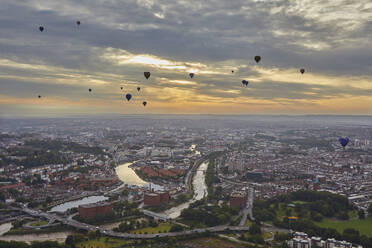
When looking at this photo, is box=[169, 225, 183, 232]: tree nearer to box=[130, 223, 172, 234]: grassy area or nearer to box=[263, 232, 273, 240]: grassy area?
box=[130, 223, 172, 234]: grassy area

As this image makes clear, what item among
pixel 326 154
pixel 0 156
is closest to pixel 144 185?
pixel 0 156

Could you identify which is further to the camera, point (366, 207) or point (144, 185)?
point (144, 185)

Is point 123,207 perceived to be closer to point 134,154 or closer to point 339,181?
point 339,181

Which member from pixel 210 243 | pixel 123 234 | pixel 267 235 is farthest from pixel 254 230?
pixel 123 234

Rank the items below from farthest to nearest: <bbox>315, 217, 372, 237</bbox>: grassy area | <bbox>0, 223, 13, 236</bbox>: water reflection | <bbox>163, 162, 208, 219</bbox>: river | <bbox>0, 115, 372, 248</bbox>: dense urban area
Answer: <bbox>163, 162, 208, 219</bbox>: river < <bbox>0, 223, 13, 236</bbox>: water reflection < <bbox>315, 217, 372, 237</bbox>: grassy area < <bbox>0, 115, 372, 248</bbox>: dense urban area

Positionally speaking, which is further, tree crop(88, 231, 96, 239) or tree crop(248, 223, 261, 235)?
tree crop(248, 223, 261, 235)

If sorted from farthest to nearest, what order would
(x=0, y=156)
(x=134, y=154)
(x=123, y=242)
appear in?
(x=134, y=154) → (x=0, y=156) → (x=123, y=242)

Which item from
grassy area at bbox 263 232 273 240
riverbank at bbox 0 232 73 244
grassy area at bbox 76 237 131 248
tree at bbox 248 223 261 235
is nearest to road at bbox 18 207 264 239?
grassy area at bbox 76 237 131 248

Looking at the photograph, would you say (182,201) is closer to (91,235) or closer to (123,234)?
(123,234)
